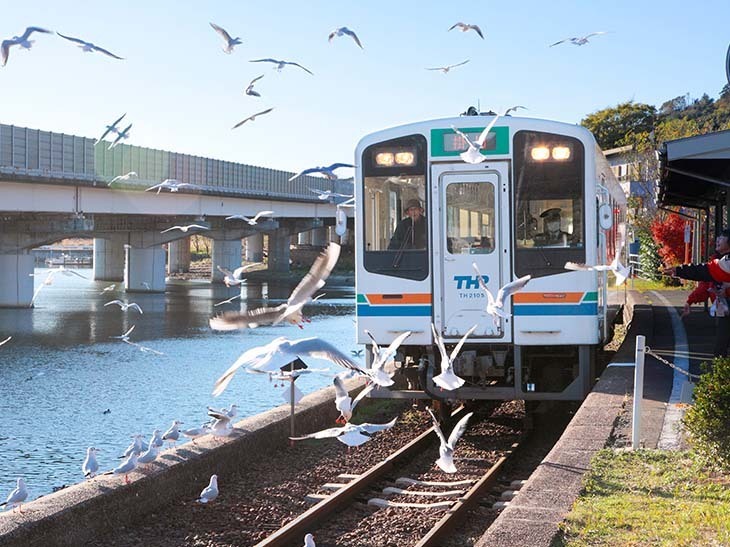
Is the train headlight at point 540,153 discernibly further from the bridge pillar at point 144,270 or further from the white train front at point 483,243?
the bridge pillar at point 144,270

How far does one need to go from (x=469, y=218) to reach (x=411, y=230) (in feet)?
1.99

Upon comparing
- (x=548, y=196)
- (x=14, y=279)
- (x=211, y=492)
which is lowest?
(x=211, y=492)

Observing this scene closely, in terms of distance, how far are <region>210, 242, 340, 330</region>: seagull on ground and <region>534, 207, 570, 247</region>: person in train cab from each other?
12.2 ft

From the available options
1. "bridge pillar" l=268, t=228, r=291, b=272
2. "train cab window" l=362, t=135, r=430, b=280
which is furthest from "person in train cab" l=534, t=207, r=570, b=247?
"bridge pillar" l=268, t=228, r=291, b=272

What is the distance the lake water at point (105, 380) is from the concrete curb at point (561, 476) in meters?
5.58

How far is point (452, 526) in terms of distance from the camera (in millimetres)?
7438

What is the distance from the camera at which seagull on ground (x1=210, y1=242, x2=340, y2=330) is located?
268 inches

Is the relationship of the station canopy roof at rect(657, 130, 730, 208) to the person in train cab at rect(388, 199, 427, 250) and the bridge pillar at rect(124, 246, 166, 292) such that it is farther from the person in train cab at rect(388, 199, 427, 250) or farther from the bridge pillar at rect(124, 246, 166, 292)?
the bridge pillar at rect(124, 246, 166, 292)

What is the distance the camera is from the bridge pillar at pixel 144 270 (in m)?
52.3

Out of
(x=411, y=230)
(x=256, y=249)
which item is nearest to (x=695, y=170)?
(x=411, y=230)

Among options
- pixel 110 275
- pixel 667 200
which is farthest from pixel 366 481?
pixel 110 275

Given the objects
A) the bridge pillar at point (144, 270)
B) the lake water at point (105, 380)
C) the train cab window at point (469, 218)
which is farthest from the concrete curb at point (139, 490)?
the bridge pillar at point (144, 270)

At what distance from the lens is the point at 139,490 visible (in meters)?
7.67

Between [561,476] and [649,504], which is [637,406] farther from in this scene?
[649,504]
